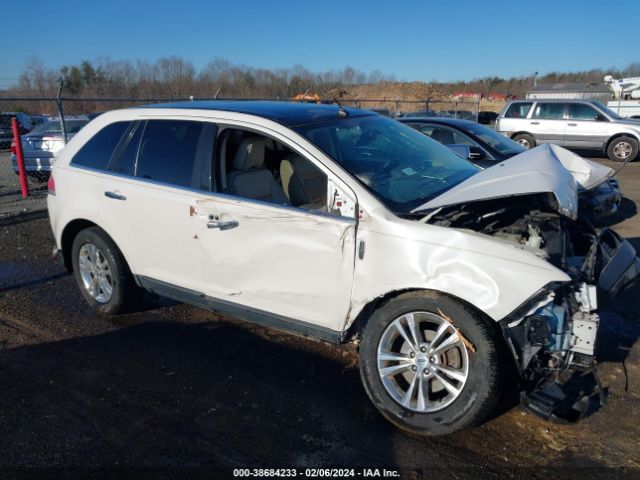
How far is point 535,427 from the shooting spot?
3.11 m

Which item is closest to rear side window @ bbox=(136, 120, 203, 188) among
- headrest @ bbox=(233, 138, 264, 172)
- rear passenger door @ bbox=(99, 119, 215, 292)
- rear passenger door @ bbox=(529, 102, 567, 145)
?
rear passenger door @ bbox=(99, 119, 215, 292)

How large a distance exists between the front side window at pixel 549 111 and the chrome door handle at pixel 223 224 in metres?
14.8

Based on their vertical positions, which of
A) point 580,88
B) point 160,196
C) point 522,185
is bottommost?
point 160,196

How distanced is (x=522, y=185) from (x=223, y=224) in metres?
1.92

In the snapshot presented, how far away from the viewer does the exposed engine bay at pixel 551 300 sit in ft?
9.18

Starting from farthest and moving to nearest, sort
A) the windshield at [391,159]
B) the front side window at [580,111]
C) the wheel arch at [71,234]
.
Result: the front side window at [580,111] < the wheel arch at [71,234] < the windshield at [391,159]

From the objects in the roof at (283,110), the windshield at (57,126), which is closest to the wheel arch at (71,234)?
the roof at (283,110)

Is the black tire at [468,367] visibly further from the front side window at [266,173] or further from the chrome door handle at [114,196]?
the chrome door handle at [114,196]

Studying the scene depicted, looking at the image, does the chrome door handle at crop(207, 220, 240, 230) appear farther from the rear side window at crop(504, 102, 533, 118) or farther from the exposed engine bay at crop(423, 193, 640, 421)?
the rear side window at crop(504, 102, 533, 118)

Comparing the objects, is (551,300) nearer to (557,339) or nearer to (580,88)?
(557,339)

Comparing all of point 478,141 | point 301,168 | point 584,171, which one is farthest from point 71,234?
point 478,141

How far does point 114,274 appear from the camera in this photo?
15.0 feet

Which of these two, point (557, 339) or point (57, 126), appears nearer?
point (557, 339)

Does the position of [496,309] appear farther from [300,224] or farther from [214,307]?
Result: [214,307]
